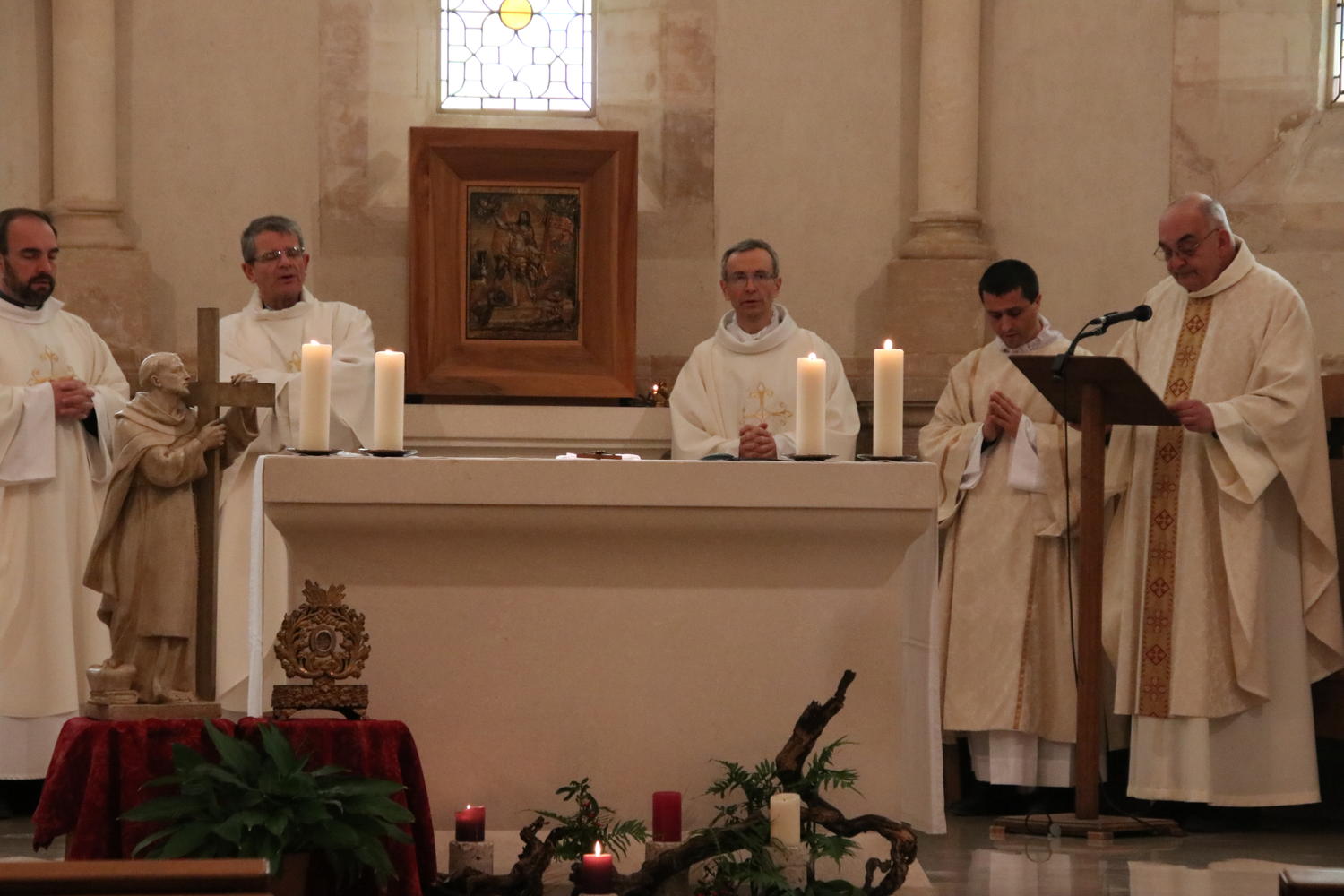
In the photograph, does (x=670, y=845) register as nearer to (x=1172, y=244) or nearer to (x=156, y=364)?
(x=156, y=364)

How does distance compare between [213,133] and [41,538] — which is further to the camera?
[213,133]

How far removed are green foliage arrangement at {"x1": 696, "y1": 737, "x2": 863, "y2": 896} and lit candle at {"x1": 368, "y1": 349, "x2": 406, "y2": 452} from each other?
1.06 meters

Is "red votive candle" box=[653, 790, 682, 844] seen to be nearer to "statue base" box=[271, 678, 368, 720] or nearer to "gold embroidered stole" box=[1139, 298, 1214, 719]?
"statue base" box=[271, 678, 368, 720]

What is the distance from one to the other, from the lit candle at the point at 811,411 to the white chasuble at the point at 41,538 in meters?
3.31

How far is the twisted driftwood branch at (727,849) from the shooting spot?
3.98m

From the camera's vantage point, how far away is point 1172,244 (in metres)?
6.53

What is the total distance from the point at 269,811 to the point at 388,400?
1.11 m

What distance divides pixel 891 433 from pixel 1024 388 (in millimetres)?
2698

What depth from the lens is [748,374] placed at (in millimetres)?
7141

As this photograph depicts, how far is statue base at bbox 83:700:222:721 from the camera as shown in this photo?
3852mm

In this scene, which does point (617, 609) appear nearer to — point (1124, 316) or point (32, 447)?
point (1124, 316)

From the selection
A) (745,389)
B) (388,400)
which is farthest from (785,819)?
(745,389)

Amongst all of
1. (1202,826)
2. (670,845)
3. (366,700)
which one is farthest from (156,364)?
(1202,826)

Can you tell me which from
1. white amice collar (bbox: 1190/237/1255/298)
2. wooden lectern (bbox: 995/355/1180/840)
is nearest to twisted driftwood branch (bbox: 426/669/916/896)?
wooden lectern (bbox: 995/355/1180/840)
